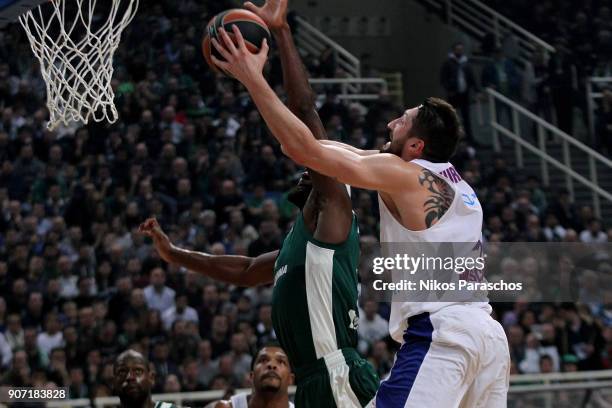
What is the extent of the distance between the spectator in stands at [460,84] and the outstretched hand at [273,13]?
1031 cm

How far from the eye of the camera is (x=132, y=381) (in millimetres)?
5820

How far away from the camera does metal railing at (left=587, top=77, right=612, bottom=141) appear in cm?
1527

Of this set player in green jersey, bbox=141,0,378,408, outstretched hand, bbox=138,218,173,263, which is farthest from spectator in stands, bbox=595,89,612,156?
player in green jersey, bbox=141,0,378,408

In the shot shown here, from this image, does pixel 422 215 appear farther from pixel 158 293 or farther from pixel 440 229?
pixel 158 293

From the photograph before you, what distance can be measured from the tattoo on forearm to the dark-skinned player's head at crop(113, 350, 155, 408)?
207cm

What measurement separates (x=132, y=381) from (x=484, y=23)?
1321 centimetres

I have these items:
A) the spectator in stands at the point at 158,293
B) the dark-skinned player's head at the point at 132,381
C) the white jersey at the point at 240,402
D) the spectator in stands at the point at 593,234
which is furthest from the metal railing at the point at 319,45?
the dark-skinned player's head at the point at 132,381

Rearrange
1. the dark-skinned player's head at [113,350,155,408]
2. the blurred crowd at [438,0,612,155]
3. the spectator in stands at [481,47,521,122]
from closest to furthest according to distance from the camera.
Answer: the dark-skinned player's head at [113,350,155,408] → the blurred crowd at [438,0,612,155] → the spectator in stands at [481,47,521,122]

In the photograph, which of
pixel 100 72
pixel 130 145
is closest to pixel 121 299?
pixel 130 145

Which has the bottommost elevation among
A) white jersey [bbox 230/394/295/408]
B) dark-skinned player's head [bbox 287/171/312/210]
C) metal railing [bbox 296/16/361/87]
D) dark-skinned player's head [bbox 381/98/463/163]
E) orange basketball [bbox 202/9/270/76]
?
white jersey [bbox 230/394/295/408]

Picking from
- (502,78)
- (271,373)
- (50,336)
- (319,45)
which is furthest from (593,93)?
(271,373)

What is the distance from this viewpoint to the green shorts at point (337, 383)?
187 inches

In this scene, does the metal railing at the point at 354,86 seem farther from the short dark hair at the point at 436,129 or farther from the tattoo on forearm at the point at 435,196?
the tattoo on forearm at the point at 435,196

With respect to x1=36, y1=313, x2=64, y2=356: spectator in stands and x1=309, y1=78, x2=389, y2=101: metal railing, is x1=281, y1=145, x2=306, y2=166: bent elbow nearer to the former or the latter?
x1=36, y1=313, x2=64, y2=356: spectator in stands
